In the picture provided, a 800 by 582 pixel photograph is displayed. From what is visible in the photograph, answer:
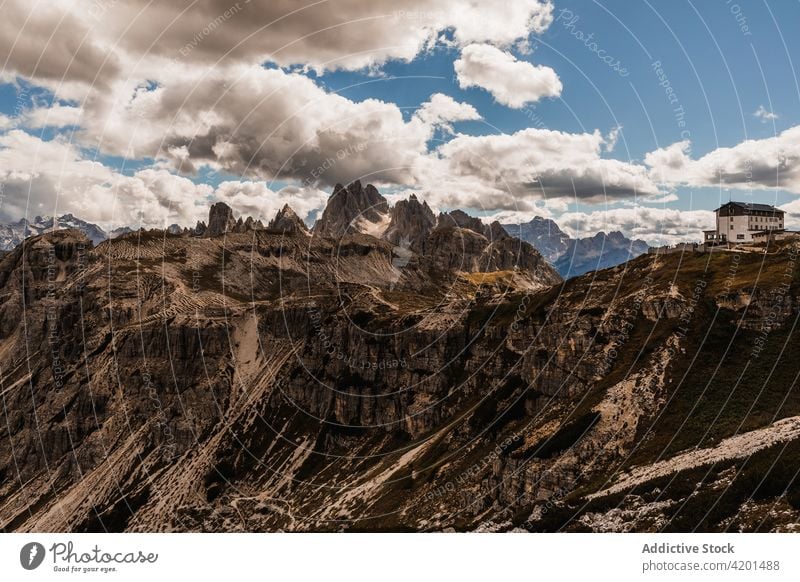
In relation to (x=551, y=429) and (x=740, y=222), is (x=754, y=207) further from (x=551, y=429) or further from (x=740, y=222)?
(x=551, y=429)

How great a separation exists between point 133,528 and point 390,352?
96.4 m

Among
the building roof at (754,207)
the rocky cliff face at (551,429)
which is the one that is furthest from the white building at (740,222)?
the rocky cliff face at (551,429)

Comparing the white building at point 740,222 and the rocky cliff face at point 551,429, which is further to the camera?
the white building at point 740,222

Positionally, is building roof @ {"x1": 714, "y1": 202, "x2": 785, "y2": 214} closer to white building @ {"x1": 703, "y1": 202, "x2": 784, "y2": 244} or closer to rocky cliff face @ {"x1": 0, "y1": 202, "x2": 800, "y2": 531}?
white building @ {"x1": 703, "y1": 202, "x2": 784, "y2": 244}

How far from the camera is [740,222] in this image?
522 ft

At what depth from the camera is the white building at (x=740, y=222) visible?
158m

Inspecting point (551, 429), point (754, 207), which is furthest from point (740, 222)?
point (551, 429)

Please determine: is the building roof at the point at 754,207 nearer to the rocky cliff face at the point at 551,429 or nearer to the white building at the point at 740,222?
the white building at the point at 740,222

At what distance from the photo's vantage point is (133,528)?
585 feet

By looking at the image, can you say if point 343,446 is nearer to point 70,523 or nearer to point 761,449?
point 70,523

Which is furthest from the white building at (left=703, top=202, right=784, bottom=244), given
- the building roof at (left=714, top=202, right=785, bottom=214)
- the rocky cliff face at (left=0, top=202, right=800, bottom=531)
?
the rocky cliff face at (left=0, top=202, right=800, bottom=531)

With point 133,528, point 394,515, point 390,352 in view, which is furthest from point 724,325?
point 133,528

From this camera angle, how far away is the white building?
6225 inches

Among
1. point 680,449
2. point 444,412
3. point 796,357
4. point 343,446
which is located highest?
point 796,357
